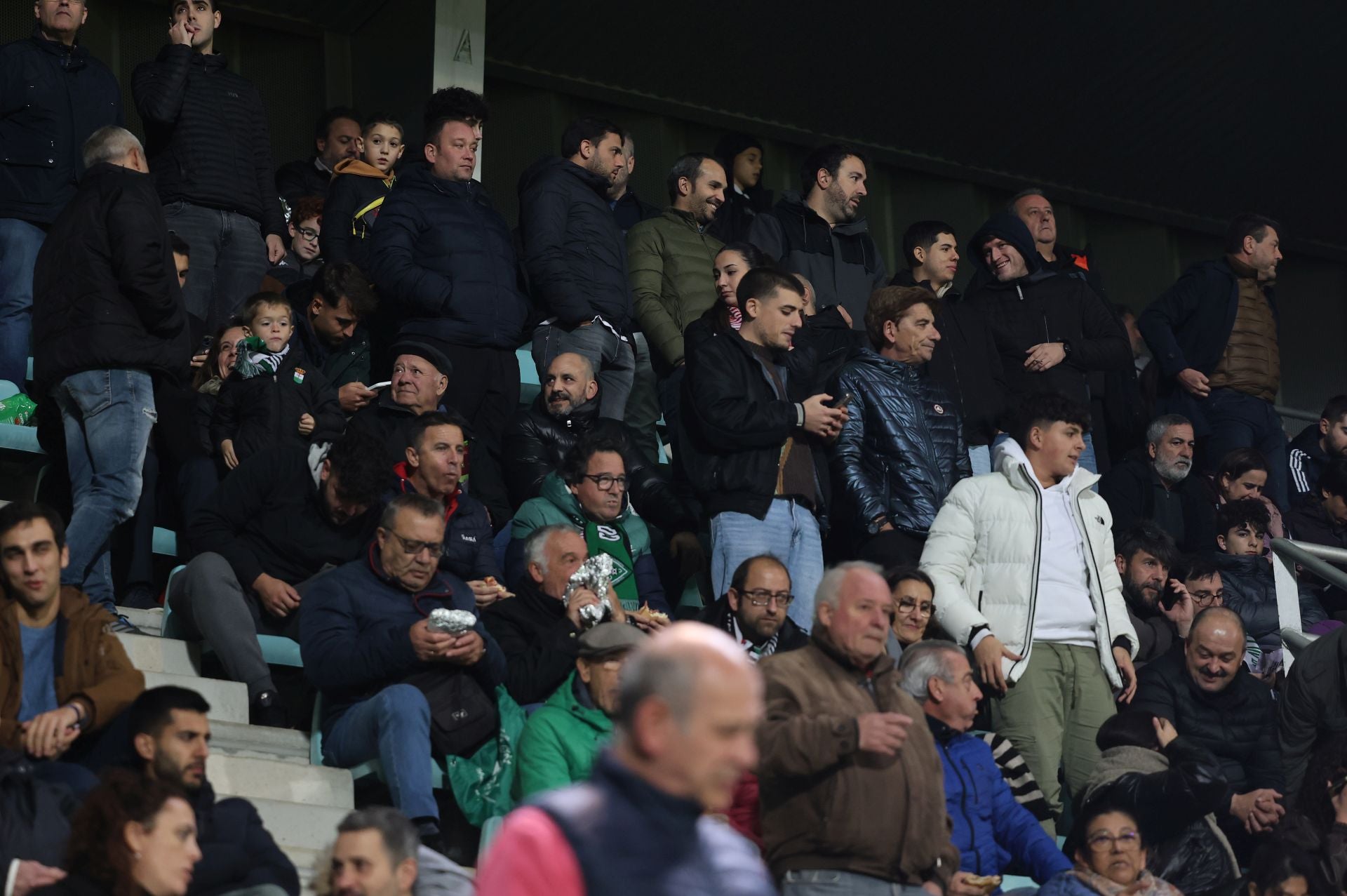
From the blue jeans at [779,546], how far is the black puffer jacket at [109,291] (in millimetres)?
1953

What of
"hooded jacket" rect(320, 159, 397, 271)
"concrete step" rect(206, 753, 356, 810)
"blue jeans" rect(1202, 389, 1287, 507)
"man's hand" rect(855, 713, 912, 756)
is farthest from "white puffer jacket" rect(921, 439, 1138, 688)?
"blue jeans" rect(1202, 389, 1287, 507)

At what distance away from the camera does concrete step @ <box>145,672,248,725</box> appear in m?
6.12

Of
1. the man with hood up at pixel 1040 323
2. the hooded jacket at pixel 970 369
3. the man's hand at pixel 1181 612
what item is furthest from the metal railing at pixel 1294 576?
the hooded jacket at pixel 970 369

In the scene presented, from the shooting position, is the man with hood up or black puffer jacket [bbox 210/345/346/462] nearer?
black puffer jacket [bbox 210/345/346/462]

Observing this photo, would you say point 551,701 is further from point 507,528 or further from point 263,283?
point 263,283

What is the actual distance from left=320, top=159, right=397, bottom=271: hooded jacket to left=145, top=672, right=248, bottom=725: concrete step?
115 inches

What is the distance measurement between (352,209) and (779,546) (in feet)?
9.62

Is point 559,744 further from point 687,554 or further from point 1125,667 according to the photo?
point 1125,667

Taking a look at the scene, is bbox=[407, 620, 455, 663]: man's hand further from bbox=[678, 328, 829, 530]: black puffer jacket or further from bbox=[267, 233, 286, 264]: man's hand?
bbox=[267, 233, 286, 264]: man's hand

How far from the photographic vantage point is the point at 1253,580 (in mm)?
8797

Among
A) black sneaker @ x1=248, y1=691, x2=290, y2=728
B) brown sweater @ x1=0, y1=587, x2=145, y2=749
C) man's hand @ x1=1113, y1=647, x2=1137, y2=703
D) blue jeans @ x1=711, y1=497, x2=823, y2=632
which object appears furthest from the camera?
blue jeans @ x1=711, y1=497, x2=823, y2=632

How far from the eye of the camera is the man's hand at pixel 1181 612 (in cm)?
834

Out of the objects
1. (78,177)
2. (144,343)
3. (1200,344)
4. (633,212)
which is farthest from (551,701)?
(1200,344)

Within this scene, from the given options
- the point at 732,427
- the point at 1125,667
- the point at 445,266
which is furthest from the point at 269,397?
the point at 1125,667
